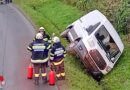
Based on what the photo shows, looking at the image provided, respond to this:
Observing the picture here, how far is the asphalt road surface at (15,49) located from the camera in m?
16.4

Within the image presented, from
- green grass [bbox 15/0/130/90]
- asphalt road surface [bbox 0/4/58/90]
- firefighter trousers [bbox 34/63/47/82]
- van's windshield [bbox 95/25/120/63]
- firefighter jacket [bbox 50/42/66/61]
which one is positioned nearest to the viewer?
firefighter trousers [bbox 34/63/47/82]

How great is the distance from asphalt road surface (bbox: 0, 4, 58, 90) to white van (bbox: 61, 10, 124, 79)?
2149mm

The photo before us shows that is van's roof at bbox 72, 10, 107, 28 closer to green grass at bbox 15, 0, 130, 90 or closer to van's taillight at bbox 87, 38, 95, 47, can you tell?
green grass at bbox 15, 0, 130, 90

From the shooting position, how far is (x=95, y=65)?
1792 cm

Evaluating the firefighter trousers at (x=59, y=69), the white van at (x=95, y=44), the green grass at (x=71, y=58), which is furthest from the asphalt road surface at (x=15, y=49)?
the white van at (x=95, y=44)

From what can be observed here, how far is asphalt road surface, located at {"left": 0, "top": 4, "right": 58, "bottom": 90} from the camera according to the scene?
16391 millimetres

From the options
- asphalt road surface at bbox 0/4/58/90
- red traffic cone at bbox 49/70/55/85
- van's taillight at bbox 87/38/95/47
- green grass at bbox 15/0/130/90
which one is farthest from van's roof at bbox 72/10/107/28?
red traffic cone at bbox 49/70/55/85

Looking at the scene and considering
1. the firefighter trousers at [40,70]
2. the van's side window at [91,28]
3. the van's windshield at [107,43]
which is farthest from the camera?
the van's side window at [91,28]

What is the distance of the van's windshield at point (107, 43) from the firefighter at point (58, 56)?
256 centimetres

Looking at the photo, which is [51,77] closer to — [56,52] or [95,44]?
[56,52]

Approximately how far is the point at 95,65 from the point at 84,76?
67 centimetres

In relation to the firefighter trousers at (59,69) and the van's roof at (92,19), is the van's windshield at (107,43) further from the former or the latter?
the firefighter trousers at (59,69)

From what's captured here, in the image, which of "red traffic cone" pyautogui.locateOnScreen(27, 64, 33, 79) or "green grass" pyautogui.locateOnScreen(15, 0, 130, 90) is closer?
"red traffic cone" pyautogui.locateOnScreen(27, 64, 33, 79)

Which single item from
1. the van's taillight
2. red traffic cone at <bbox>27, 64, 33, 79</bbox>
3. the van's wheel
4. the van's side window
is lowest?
the van's wheel
